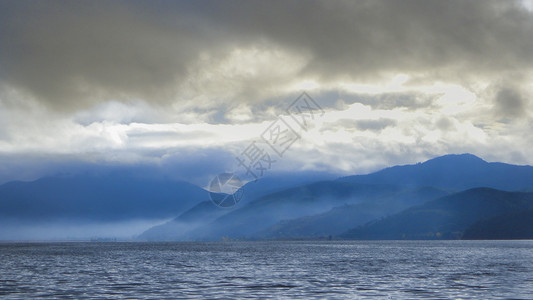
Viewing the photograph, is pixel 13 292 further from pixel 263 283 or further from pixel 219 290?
pixel 263 283

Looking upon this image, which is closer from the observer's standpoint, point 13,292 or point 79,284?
point 13,292

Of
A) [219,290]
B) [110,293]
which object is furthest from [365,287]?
[110,293]

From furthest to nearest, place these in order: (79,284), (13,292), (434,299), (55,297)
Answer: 1. (79,284)
2. (13,292)
3. (55,297)
4. (434,299)

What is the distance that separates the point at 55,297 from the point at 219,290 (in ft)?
78.6

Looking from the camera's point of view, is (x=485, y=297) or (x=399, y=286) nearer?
(x=485, y=297)

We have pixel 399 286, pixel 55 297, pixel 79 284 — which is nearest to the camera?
pixel 55 297

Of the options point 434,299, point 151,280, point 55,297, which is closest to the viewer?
point 434,299

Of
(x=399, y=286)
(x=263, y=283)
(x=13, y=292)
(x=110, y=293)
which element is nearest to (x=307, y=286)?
(x=263, y=283)

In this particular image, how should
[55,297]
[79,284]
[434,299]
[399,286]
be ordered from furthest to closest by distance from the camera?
[79,284] < [399,286] < [55,297] < [434,299]

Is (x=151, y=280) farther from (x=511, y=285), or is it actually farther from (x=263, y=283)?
(x=511, y=285)

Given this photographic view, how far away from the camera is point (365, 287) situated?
279 ft

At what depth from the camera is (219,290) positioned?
80.9 meters

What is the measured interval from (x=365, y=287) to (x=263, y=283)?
1817cm

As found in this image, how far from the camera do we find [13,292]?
8019 cm
